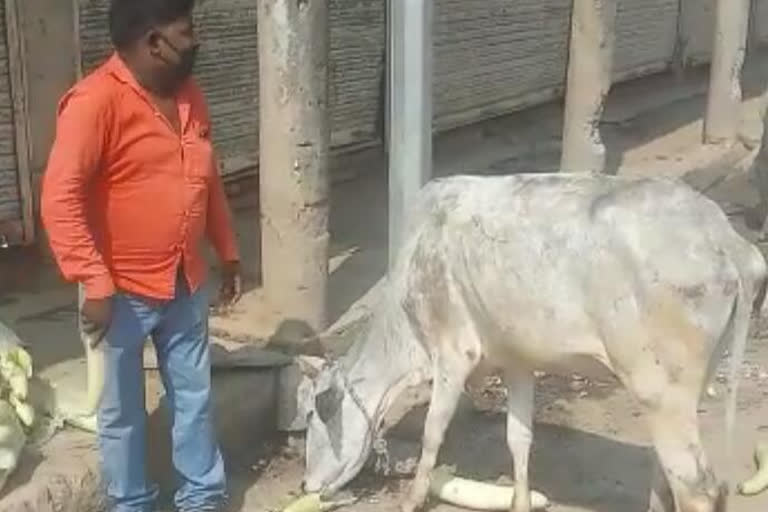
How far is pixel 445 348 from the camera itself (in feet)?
17.6

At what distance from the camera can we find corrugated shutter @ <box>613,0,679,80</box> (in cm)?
1562

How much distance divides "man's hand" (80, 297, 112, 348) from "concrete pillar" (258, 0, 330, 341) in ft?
7.83

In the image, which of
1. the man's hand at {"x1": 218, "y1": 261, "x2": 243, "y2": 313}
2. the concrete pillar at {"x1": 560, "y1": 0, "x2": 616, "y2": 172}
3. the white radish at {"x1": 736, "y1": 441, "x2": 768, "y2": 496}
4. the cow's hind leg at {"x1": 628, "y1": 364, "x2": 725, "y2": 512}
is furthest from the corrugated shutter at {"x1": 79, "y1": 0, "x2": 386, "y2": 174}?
the cow's hind leg at {"x1": 628, "y1": 364, "x2": 725, "y2": 512}

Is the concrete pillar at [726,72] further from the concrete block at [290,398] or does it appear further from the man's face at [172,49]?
the man's face at [172,49]

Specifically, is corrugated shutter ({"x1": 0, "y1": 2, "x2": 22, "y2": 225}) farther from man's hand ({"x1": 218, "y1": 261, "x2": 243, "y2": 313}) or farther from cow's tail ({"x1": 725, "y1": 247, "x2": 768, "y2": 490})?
cow's tail ({"x1": 725, "y1": 247, "x2": 768, "y2": 490})

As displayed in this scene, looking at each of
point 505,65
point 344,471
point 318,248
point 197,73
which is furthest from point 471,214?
point 505,65

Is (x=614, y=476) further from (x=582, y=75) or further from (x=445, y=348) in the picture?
(x=582, y=75)

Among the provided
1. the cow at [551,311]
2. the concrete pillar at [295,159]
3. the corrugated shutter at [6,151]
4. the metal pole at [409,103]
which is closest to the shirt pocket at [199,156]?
the cow at [551,311]

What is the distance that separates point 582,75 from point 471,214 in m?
5.24

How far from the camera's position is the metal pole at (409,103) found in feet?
20.0

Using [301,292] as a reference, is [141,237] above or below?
above

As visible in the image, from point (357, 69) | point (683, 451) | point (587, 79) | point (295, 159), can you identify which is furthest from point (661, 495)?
point (357, 69)

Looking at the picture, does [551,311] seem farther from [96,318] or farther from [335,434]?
[96,318]

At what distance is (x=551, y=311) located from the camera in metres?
4.90
